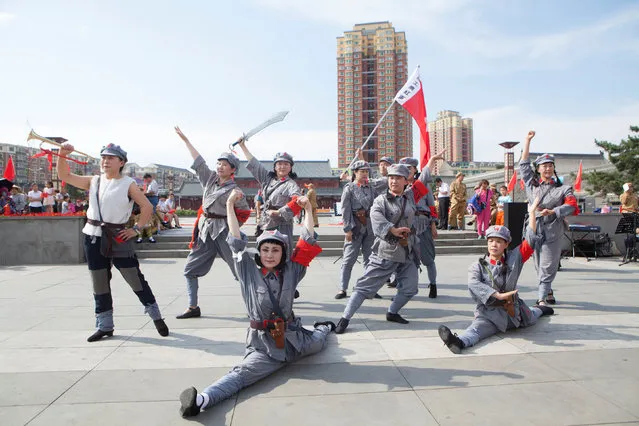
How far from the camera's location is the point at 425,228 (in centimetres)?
638

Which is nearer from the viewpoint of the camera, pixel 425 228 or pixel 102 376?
pixel 102 376

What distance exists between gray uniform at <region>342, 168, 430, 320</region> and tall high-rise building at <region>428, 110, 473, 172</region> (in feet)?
423

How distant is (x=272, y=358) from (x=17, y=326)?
3.08m

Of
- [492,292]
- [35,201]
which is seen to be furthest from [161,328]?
[35,201]

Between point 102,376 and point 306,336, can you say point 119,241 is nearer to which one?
point 102,376

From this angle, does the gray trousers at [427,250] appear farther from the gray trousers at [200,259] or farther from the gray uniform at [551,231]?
the gray trousers at [200,259]

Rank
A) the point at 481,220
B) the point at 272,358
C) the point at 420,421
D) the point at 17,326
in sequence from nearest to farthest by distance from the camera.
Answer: the point at 420,421
the point at 272,358
the point at 17,326
the point at 481,220

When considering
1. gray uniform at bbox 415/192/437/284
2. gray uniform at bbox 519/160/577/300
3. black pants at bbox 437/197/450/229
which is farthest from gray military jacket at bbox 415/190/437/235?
black pants at bbox 437/197/450/229

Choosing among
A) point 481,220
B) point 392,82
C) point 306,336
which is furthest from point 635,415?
point 392,82

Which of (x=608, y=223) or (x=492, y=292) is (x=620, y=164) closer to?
(x=608, y=223)

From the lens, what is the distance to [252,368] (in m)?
3.12

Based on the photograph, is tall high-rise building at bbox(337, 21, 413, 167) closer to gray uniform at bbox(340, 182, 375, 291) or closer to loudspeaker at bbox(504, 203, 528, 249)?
loudspeaker at bbox(504, 203, 528, 249)

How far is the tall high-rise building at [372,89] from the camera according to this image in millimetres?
100312

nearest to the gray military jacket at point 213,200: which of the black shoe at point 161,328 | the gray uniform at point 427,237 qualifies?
the black shoe at point 161,328
